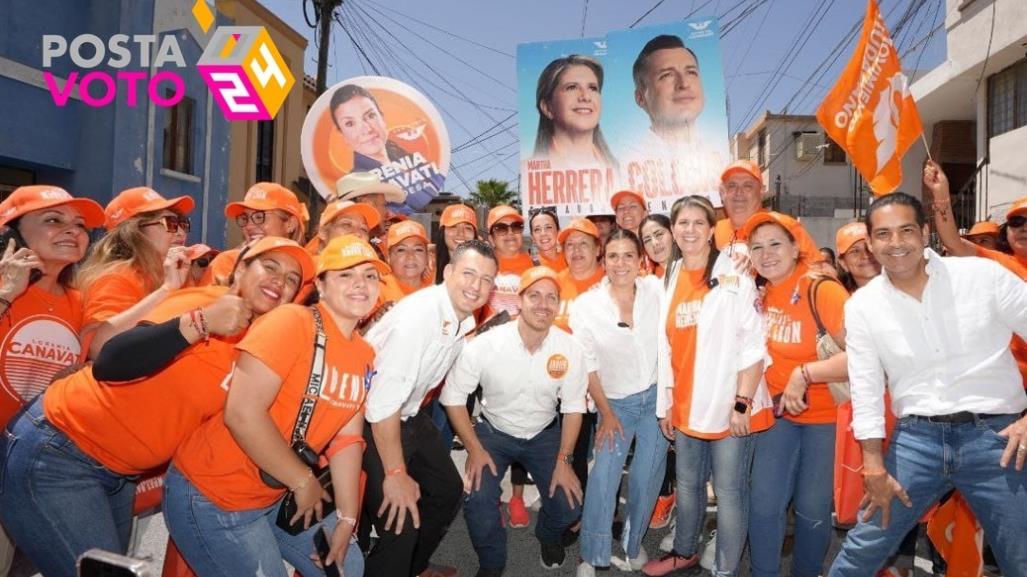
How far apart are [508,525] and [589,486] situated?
124 centimetres

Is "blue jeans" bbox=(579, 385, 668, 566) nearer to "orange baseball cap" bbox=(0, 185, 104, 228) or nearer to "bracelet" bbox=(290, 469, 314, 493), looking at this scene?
"bracelet" bbox=(290, 469, 314, 493)

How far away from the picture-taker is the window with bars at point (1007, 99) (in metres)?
11.2

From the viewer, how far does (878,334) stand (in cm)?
303

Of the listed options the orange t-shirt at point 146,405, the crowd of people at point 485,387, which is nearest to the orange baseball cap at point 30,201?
the crowd of people at point 485,387

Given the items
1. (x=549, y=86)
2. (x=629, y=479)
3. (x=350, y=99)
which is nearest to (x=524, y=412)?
(x=629, y=479)

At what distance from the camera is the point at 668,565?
4090 mm

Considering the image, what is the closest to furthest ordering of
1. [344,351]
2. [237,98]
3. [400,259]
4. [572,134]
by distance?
[344,351]
[400,259]
[572,134]
[237,98]

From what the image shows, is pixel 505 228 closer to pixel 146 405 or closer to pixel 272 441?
pixel 272 441

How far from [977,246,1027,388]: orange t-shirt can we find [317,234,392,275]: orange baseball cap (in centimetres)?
329

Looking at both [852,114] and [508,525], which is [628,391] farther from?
[852,114]

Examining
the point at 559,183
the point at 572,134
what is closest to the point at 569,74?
the point at 572,134

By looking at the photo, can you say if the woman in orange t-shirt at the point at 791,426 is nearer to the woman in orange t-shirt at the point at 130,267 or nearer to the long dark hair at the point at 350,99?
the woman in orange t-shirt at the point at 130,267

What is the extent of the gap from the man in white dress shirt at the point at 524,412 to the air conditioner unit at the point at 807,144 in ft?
101

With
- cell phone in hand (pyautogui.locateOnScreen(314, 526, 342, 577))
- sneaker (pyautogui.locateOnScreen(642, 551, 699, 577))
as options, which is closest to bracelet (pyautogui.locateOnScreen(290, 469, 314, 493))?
cell phone in hand (pyautogui.locateOnScreen(314, 526, 342, 577))
